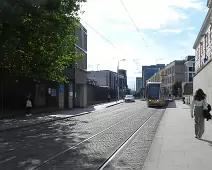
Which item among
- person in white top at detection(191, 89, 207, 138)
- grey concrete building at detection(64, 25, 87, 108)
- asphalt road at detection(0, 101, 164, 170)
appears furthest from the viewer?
grey concrete building at detection(64, 25, 87, 108)

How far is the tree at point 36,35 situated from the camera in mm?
15406

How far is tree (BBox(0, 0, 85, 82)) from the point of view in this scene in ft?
50.5

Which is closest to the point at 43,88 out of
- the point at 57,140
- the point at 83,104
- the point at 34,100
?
the point at 34,100

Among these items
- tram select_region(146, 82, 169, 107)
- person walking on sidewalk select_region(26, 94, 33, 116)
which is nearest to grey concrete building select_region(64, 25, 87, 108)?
tram select_region(146, 82, 169, 107)

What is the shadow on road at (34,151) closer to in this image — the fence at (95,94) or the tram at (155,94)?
the tram at (155,94)

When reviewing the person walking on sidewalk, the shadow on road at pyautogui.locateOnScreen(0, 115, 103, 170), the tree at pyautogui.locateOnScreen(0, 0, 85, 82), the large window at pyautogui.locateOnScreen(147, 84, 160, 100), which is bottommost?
the shadow on road at pyautogui.locateOnScreen(0, 115, 103, 170)

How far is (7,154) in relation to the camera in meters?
9.26

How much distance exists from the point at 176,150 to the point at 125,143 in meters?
2.46

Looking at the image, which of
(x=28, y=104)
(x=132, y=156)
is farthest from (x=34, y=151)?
(x=28, y=104)

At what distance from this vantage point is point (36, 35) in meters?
19.2

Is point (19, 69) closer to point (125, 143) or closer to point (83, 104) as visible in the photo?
point (125, 143)

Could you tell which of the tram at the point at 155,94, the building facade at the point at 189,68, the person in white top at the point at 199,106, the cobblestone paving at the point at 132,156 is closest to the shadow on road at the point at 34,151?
the cobblestone paving at the point at 132,156

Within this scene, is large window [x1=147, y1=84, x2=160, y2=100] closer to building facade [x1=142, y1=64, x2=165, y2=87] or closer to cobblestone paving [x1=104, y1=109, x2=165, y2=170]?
cobblestone paving [x1=104, y1=109, x2=165, y2=170]

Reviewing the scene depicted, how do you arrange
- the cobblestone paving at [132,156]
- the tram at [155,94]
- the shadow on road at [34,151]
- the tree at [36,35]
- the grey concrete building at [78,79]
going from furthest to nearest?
the tram at [155,94]
the grey concrete building at [78,79]
the tree at [36,35]
the shadow on road at [34,151]
the cobblestone paving at [132,156]
